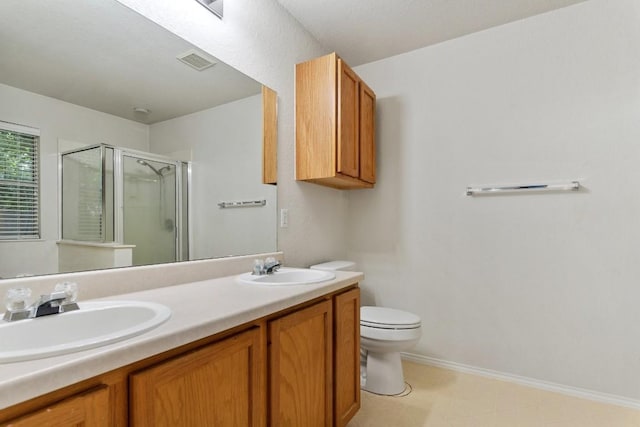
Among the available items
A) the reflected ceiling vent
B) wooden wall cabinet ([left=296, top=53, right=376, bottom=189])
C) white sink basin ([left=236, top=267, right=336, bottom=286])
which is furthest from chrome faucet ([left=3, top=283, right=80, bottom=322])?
wooden wall cabinet ([left=296, top=53, right=376, bottom=189])

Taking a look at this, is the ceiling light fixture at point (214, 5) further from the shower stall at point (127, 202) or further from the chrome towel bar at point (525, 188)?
the chrome towel bar at point (525, 188)

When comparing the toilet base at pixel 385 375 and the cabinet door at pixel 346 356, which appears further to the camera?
the toilet base at pixel 385 375

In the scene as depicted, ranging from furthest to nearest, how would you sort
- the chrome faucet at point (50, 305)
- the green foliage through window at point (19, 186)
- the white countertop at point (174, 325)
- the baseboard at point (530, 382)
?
the baseboard at point (530, 382), the green foliage through window at point (19, 186), the chrome faucet at point (50, 305), the white countertop at point (174, 325)

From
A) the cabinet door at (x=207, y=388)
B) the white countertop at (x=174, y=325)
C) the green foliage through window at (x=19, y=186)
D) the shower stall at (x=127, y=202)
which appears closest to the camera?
the white countertop at (x=174, y=325)

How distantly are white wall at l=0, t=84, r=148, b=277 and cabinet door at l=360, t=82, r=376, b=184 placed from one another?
5.40 feet

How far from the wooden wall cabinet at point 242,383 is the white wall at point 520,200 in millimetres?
1101

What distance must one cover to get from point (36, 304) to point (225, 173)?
1009 millimetres

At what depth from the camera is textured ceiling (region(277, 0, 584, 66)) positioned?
2.01m

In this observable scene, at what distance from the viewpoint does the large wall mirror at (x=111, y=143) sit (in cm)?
100

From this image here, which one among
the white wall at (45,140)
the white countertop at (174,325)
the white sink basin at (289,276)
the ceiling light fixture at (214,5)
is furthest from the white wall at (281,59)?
the white countertop at (174,325)

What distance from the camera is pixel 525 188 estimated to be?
2.11 meters

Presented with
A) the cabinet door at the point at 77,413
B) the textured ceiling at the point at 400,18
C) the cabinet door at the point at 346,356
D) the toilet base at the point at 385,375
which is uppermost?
the textured ceiling at the point at 400,18

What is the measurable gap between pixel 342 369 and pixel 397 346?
56 cm

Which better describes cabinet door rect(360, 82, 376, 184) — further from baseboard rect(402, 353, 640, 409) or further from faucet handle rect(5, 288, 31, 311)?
faucet handle rect(5, 288, 31, 311)
